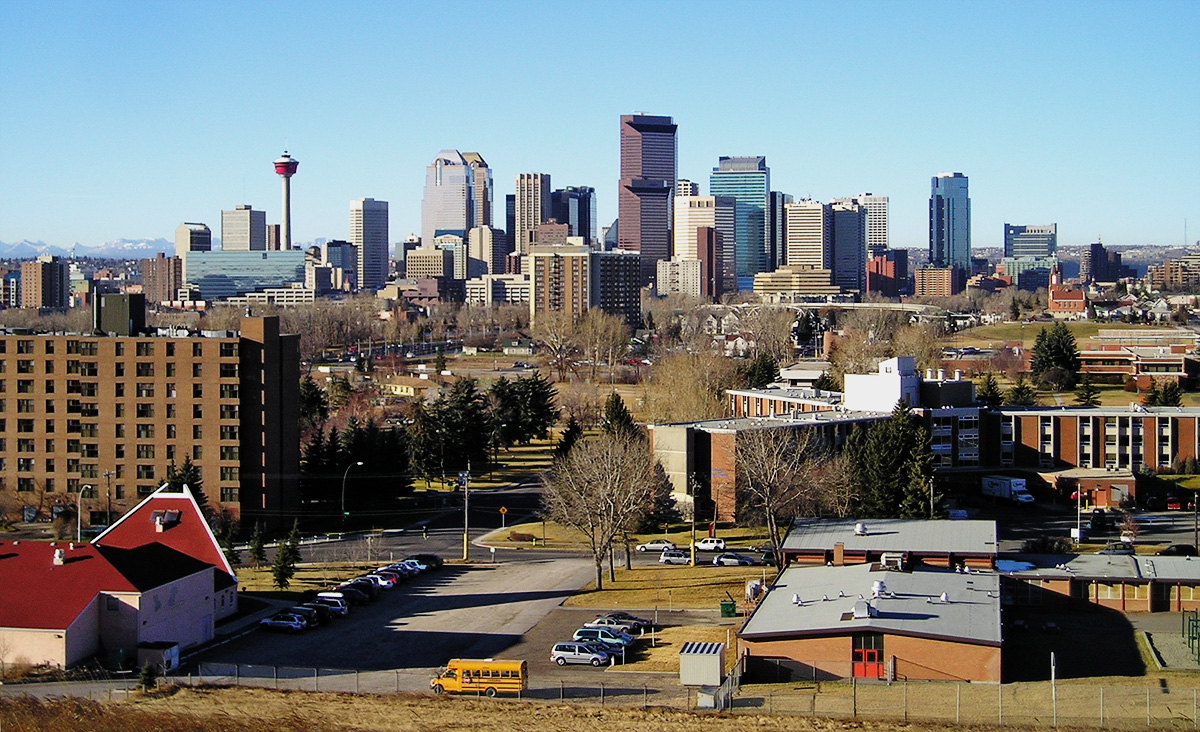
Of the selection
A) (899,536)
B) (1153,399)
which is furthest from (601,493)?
(1153,399)

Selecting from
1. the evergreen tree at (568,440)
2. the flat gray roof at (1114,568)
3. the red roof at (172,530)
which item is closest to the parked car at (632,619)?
the flat gray roof at (1114,568)

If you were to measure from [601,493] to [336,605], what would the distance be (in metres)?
9.19

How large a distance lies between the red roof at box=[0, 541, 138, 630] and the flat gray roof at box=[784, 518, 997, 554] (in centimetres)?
1845

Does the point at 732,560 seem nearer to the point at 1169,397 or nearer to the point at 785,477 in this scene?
the point at 785,477

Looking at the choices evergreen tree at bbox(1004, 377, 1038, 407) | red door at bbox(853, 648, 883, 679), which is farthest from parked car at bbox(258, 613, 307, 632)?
evergreen tree at bbox(1004, 377, 1038, 407)

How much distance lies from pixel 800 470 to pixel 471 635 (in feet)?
57.5

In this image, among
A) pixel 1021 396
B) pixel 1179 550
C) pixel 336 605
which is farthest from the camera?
pixel 1021 396

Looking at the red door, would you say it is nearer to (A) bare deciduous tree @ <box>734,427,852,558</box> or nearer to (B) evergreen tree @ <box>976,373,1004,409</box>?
(A) bare deciduous tree @ <box>734,427,852,558</box>

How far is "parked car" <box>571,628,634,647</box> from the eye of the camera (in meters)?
32.7

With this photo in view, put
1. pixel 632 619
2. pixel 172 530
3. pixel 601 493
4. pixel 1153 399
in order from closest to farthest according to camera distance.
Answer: pixel 632 619, pixel 172 530, pixel 601 493, pixel 1153 399

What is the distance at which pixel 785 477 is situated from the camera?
46469mm

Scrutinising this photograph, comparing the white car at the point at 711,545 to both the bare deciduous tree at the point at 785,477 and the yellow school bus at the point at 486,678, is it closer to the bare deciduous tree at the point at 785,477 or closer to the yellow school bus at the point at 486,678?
the bare deciduous tree at the point at 785,477

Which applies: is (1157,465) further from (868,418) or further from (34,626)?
(34,626)

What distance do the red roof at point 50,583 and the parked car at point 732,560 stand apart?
1919 centimetres
